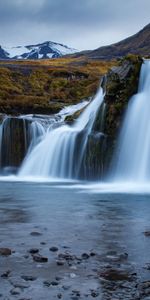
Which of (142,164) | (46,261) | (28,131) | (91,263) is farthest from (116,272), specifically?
(28,131)

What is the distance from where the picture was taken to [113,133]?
130ft

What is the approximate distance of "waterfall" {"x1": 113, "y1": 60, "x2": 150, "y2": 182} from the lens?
118ft

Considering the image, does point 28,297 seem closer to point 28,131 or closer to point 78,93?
point 28,131

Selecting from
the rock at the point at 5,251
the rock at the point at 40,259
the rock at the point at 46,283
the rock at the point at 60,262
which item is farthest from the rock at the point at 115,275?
the rock at the point at 5,251

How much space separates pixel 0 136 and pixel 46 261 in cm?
3526

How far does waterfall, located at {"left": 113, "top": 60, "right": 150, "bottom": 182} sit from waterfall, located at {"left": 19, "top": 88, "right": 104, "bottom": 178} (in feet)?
11.0

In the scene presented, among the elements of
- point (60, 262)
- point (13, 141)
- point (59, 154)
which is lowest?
point (59, 154)

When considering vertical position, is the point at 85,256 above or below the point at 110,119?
below

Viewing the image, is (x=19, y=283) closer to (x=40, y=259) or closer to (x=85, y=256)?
(x=40, y=259)

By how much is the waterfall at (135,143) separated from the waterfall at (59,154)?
3359 millimetres

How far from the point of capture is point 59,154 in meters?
41.3

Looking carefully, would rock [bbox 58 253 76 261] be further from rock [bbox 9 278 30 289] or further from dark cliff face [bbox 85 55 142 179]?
dark cliff face [bbox 85 55 142 179]

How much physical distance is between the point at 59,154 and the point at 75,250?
89.4 ft

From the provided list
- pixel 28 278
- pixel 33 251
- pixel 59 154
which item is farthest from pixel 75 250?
pixel 59 154
